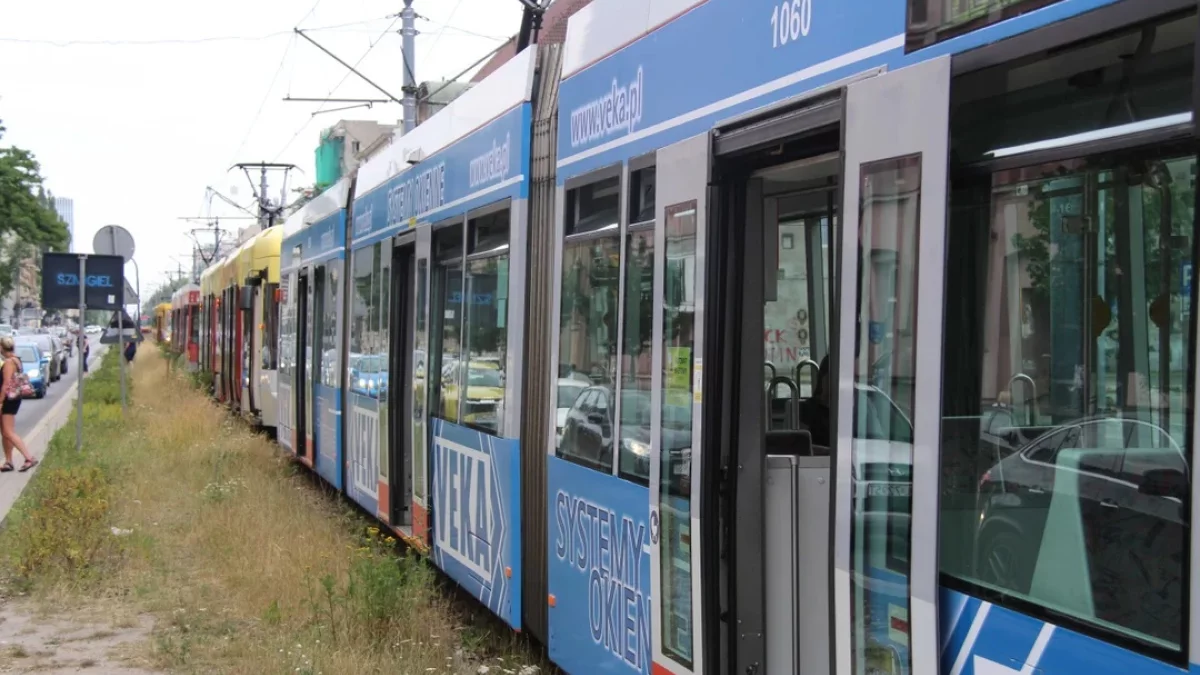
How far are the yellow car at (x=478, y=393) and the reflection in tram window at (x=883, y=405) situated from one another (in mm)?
3626

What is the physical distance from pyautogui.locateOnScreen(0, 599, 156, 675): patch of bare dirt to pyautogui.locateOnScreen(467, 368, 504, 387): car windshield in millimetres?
2393

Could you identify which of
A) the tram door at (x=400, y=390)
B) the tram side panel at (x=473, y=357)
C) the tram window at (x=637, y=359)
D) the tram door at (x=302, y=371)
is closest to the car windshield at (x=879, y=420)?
the tram window at (x=637, y=359)

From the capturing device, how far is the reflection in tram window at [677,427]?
179 inches

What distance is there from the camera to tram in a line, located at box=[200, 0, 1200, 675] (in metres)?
2.74

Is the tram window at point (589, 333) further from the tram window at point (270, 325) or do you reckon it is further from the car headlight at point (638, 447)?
the tram window at point (270, 325)

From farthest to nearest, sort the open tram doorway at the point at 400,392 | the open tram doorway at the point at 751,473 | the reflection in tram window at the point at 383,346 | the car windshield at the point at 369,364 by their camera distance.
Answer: the car windshield at the point at 369,364, the reflection in tram window at the point at 383,346, the open tram doorway at the point at 400,392, the open tram doorway at the point at 751,473

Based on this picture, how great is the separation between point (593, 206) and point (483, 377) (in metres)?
1.87

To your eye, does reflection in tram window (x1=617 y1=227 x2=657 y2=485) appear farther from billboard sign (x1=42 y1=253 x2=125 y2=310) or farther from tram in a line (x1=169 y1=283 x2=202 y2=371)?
tram in a line (x1=169 y1=283 x2=202 y2=371)

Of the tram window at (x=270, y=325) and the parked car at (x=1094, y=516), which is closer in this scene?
the parked car at (x=1094, y=516)

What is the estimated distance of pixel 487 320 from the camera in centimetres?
723

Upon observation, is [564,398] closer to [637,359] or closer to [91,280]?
[637,359]

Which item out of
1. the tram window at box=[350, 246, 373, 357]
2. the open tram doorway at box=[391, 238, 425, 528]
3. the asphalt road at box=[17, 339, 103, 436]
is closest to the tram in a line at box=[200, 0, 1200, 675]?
the open tram doorway at box=[391, 238, 425, 528]

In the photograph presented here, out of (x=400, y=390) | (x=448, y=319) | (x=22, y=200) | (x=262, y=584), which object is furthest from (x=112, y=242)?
(x=22, y=200)

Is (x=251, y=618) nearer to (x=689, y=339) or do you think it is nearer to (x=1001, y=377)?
(x=689, y=339)
